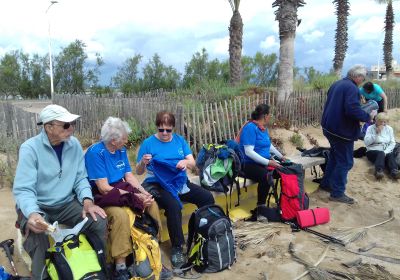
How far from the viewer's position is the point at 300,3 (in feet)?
36.1

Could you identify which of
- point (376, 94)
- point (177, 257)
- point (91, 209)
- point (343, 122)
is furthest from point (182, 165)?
point (376, 94)

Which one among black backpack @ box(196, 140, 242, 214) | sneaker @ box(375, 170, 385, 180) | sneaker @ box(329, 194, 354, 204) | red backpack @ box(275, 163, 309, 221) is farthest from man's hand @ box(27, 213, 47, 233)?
sneaker @ box(375, 170, 385, 180)

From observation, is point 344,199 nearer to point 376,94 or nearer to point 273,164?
point 273,164

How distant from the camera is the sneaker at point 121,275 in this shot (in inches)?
130

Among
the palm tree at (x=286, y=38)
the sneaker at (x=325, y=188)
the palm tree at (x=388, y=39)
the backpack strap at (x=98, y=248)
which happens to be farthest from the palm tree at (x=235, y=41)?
the palm tree at (x=388, y=39)

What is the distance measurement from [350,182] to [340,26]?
13.6m

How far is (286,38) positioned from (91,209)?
357 inches

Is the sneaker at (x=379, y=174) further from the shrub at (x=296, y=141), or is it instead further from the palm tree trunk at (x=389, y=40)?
the palm tree trunk at (x=389, y=40)

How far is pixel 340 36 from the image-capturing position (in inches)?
714

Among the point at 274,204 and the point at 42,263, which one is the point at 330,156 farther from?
the point at 42,263

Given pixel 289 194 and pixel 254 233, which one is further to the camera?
pixel 289 194

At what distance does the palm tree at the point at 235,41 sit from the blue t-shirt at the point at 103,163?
1120 centimetres

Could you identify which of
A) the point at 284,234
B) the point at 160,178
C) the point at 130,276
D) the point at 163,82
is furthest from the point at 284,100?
the point at 163,82

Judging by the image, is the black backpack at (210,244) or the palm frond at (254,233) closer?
the black backpack at (210,244)
